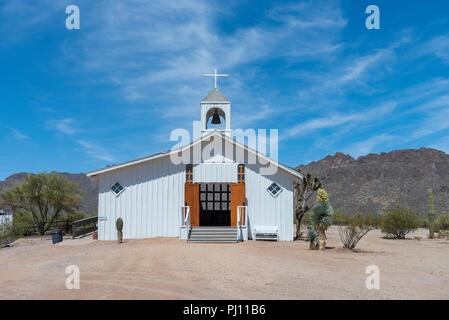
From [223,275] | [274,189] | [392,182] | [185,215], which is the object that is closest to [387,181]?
[392,182]

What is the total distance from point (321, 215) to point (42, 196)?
18736 mm

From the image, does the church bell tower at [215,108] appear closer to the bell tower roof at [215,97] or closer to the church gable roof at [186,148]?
the bell tower roof at [215,97]

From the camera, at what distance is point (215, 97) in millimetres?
19781

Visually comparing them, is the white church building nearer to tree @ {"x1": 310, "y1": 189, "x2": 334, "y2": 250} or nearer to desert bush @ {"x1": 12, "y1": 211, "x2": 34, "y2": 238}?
tree @ {"x1": 310, "y1": 189, "x2": 334, "y2": 250}

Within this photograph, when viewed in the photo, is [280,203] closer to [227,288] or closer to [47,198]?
[227,288]

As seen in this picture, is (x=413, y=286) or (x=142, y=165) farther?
(x=142, y=165)

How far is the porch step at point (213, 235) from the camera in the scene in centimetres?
1589

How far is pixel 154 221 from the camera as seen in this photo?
17375mm

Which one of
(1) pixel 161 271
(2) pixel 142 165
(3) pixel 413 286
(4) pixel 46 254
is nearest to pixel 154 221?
(2) pixel 142 165

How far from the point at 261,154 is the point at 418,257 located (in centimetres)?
770

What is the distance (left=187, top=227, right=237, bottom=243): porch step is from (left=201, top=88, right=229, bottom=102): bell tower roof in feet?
22.5

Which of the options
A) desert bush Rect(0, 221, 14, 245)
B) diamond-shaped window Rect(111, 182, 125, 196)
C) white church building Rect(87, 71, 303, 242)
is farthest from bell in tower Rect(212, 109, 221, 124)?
desert bush Rect(0, 221, 14, 245)

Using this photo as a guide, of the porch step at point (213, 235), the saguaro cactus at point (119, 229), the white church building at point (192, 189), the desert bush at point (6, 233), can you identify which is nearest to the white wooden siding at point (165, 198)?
the white church building at point (192, 189)

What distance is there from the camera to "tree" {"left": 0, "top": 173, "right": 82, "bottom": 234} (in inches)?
963
